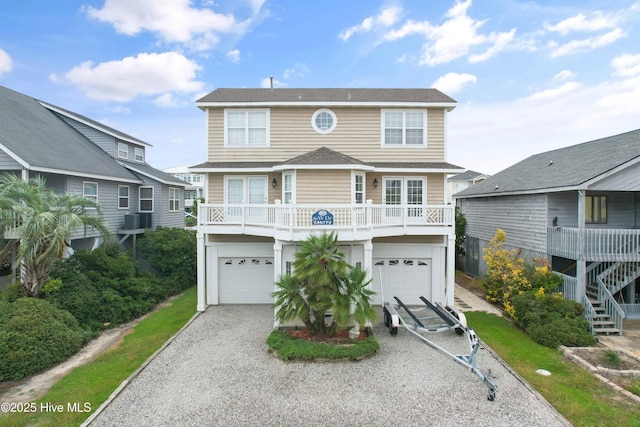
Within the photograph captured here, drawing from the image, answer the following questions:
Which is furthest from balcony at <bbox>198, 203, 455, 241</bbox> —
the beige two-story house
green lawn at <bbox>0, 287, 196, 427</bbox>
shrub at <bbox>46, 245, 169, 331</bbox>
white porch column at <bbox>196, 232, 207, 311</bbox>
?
shrub at <bbox>46, 245, 169, 331</bbox>

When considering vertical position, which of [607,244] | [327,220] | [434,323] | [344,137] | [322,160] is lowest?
[434,323]

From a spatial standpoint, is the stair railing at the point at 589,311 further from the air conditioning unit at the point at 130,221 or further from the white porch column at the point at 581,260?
the air conditioning unit at the point at 130,221

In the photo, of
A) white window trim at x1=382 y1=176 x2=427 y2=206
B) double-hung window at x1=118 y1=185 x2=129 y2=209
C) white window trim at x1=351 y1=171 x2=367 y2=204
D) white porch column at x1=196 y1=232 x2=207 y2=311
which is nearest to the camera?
white window trim at x1=351 y1=171 x2=367 y2=204

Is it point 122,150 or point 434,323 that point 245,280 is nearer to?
point 434,323

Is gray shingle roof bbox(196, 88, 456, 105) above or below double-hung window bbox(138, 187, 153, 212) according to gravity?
above

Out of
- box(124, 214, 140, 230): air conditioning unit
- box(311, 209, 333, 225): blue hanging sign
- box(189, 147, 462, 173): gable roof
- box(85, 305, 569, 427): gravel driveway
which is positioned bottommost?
box(85, 305, 569, 427): gravel driveway

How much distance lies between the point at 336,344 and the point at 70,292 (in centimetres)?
983

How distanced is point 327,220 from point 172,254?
34.5ft

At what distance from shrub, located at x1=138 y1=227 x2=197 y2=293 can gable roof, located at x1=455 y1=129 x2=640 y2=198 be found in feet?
56.3

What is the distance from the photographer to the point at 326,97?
575 inches

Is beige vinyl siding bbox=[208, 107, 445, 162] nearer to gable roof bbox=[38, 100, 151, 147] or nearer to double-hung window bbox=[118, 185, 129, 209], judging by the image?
double-hung window bbox=[118, 185, 129, 209]

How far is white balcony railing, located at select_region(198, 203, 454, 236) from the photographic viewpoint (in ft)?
34.5

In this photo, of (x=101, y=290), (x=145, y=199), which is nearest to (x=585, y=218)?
(x=101, y=290)

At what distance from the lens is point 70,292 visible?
11.6 meters
